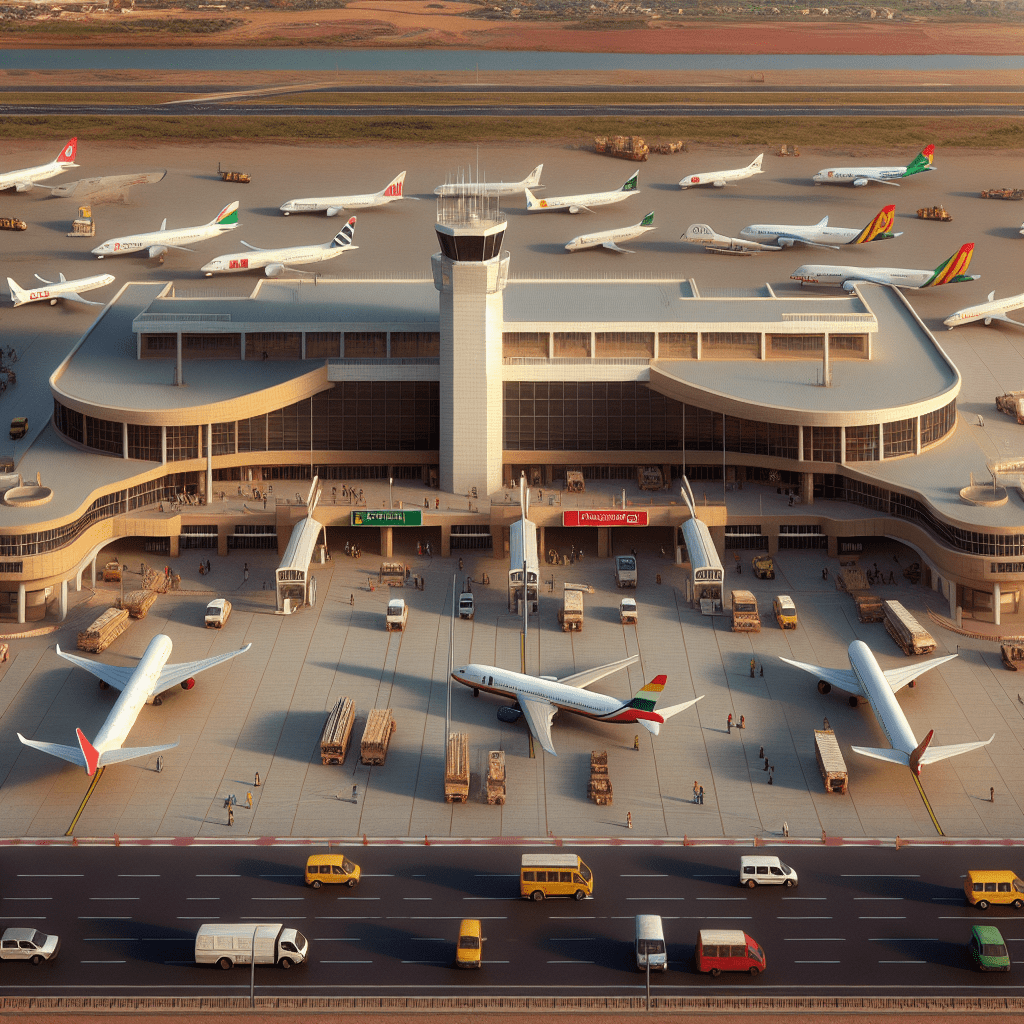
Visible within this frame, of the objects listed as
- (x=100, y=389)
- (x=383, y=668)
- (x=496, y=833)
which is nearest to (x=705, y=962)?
(x=496, y=833)

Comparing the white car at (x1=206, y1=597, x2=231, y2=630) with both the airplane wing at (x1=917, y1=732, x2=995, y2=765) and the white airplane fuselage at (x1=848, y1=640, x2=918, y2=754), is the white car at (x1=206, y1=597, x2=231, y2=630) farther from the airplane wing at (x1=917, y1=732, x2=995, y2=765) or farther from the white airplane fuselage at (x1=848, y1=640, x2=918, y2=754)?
the airplane wing at (x1=917, y1=732, x2=995, y2=765)

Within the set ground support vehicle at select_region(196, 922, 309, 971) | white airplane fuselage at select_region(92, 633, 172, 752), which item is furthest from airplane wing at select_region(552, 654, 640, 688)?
ground support vehicle at select_region(196, 922, 309, 971)

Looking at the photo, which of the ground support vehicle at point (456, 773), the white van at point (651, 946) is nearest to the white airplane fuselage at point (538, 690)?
the ground support vehicle at point (456, 773)

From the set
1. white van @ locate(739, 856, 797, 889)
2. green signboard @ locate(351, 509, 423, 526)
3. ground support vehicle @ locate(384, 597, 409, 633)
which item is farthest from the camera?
green signboard @ locate(351, 509, 423, 526)

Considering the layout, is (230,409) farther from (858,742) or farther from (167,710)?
(858,742)

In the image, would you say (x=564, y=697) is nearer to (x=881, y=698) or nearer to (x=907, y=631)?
(x=881, y=698)

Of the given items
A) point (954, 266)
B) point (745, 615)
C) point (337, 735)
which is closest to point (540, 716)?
point (337, 735)
